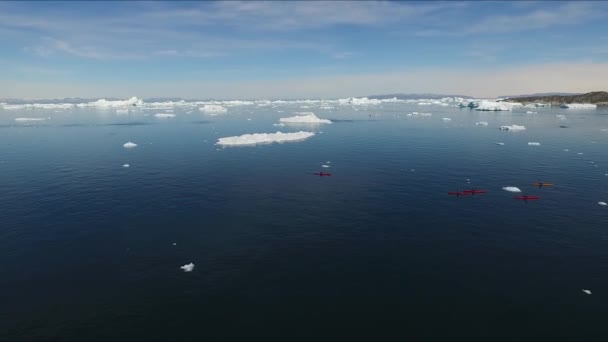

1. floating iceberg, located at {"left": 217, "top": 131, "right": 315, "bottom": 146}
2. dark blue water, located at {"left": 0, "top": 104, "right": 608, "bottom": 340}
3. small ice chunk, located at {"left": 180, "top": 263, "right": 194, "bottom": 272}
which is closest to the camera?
dark blue water, located at {"left": 0, "top": 104, "right": 608, "bottom": 340}

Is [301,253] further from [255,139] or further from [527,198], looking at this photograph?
[255,139]

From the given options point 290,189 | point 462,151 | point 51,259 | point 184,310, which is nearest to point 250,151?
point 290,189

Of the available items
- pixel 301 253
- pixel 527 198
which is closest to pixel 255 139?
Answer: pixel 527 198

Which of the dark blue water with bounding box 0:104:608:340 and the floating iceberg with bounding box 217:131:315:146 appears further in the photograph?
the floating iceberg with bounding box 217:131:315:146

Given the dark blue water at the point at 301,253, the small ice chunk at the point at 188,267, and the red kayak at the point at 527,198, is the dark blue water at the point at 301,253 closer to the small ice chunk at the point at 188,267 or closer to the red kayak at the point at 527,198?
the small ice chunk at the point at 188,267

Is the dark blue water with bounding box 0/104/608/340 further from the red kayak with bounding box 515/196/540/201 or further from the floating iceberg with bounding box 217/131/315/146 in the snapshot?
the floating iceberg with bounding box 217/131/315/146

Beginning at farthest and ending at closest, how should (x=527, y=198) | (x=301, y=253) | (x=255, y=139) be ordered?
(x=255, y=139)
(x=527, y=198)
(x=301, y=253)

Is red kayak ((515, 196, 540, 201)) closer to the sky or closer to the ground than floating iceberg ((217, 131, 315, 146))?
closer to the ground

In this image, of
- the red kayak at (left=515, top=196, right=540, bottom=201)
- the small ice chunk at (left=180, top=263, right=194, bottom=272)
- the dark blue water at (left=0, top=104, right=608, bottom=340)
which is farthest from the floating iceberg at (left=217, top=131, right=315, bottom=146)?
the small ice chunk at (left=180, top=263, right=194, bottom=272)

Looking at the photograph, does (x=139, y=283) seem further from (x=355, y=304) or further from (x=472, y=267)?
(x=472, y=267)
